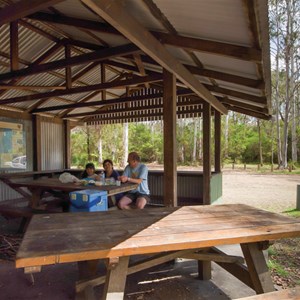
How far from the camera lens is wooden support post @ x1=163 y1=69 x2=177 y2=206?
3.58 m

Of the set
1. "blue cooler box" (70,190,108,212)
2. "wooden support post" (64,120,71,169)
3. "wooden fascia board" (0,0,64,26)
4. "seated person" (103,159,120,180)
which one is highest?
"wooden fascia board" (0,0,64,26)

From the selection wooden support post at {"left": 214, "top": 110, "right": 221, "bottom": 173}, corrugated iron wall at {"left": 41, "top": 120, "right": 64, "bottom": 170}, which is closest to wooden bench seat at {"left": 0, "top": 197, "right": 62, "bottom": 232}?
corrugated iron wall at {"left": 41, "top": 120, "right": 64, "bottom": 170}

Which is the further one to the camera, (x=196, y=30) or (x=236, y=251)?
(x=236, y=251)

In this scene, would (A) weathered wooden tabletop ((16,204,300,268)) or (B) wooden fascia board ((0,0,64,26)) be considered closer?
(A) weathered wooden tabletop ((16,204,300,268))

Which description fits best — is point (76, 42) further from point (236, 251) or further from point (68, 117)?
point (236, 251)

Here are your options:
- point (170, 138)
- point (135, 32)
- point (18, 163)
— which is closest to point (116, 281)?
point (170, 138)

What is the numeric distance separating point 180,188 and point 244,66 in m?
4.48

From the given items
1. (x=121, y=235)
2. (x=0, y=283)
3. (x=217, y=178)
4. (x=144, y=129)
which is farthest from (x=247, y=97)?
(x=144, y=129)

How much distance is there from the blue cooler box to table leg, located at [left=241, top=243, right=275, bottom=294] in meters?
1.89

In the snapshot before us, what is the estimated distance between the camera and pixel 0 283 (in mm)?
2883

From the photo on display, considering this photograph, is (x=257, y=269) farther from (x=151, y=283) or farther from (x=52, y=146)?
(x=52, y=146)

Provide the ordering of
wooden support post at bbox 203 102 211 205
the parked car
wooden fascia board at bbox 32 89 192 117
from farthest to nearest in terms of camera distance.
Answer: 1. the parked car
2. wooden support post at bbox 203 102 211 205
3. wooden fascia board at bbox 32 89 192 117

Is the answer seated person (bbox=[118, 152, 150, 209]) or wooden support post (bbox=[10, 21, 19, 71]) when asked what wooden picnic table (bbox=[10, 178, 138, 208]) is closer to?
seated person (bbox=[118, 152, 150, 209])

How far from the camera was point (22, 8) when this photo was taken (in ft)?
7.93
